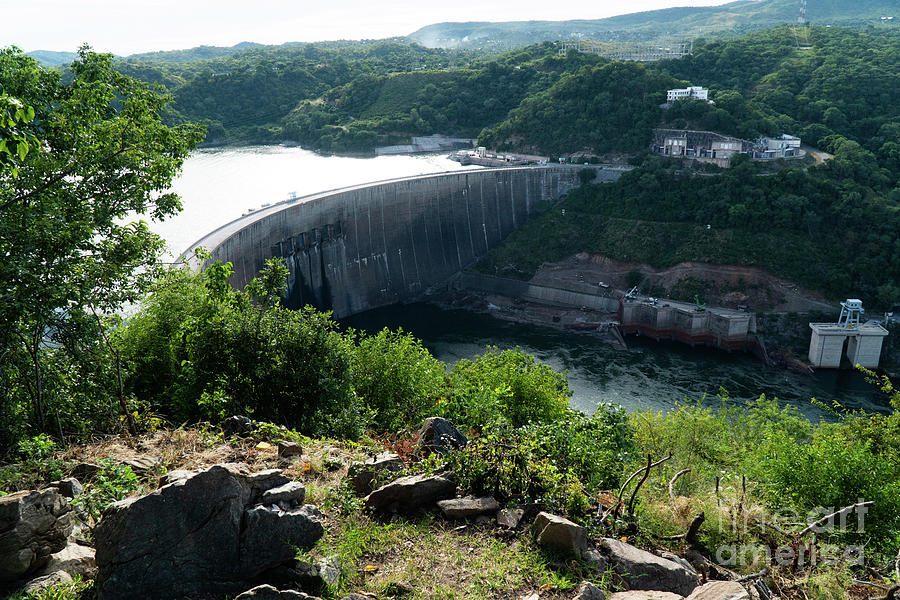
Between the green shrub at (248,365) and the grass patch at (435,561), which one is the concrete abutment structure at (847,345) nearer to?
the green shrub at (248,365)

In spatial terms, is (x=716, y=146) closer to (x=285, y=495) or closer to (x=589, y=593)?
(x=589, y=593)

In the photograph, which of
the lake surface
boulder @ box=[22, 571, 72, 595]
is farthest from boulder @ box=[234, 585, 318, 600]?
the lake surface

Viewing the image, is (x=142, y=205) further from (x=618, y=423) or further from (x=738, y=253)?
(x=738, y=253)

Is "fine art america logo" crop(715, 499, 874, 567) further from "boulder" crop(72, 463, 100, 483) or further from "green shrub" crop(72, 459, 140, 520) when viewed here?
"boulder" crop(72, 463, 100, 483)

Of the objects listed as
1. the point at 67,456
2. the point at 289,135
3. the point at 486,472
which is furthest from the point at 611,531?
the point at 289,135

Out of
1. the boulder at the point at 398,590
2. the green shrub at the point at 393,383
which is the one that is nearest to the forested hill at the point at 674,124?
the green shrub at the point at 393,383

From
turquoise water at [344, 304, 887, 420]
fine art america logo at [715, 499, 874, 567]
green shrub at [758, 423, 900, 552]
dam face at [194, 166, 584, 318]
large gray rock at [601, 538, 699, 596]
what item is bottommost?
turquoise water at [344, 304, 887, 420]
